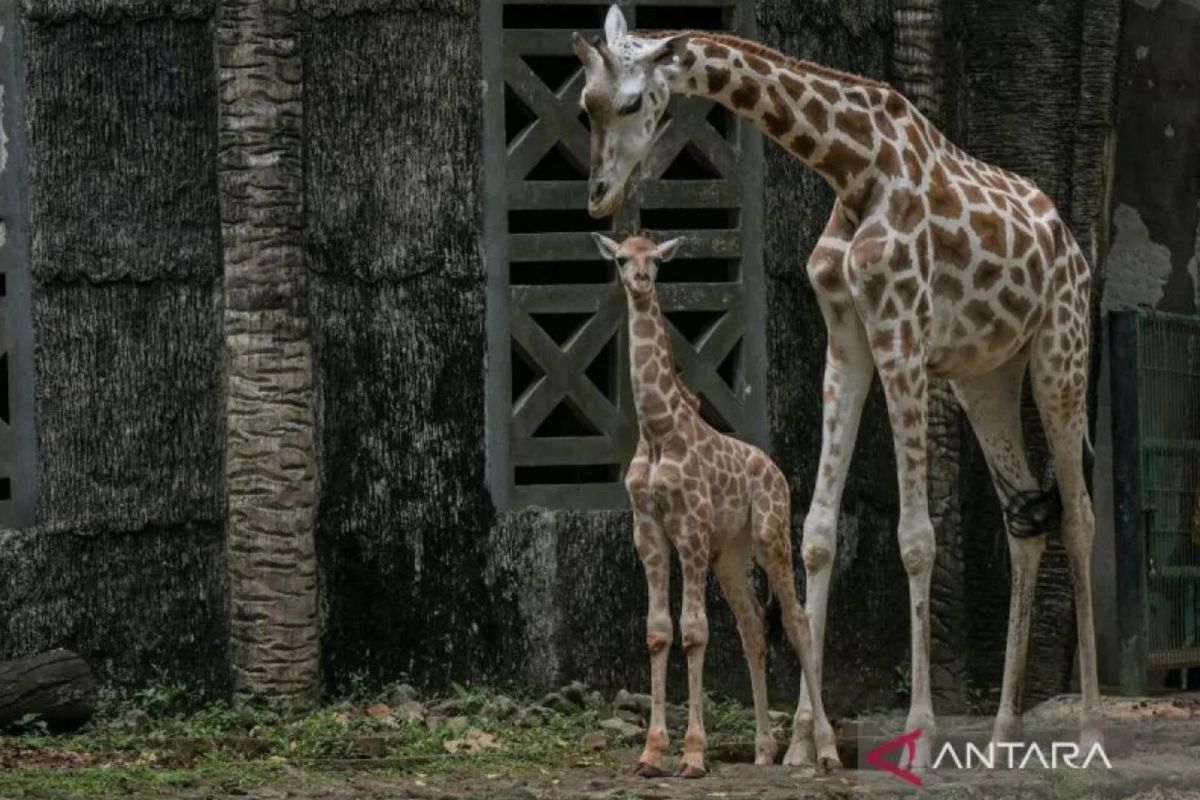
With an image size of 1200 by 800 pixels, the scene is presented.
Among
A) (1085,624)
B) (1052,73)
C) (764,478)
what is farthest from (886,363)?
(1052,73)

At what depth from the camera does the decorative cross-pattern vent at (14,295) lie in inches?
431

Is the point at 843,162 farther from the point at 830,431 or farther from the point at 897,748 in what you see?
the point at 897,748

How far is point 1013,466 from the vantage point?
10047 mm

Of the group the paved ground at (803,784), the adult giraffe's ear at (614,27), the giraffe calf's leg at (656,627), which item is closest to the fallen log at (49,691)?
the paved ground at (803,784)

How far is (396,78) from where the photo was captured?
36.8 ft

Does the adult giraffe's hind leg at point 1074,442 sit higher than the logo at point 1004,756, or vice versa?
the adult giraffe's hind leg at point 1074,442

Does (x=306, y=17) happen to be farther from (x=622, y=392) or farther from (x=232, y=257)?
(x=622, y=392)

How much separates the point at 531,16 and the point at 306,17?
124 centimetres

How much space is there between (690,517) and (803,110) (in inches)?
62.5

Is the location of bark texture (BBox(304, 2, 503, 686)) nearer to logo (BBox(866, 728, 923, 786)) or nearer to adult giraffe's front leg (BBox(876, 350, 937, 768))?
logo (BBox(866, 728, 923, 786))

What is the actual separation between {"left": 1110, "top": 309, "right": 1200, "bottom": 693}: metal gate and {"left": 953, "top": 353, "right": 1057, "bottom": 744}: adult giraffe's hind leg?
2726 mm

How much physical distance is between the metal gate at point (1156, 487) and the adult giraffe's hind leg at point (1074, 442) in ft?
9.14

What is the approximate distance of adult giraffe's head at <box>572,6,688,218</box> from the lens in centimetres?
909

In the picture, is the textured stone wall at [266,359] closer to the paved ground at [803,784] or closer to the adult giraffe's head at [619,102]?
the paved ground at [803,784]
